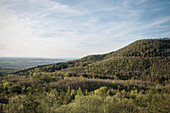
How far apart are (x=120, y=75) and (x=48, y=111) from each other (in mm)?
19620

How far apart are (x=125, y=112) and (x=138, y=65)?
79.1 feet

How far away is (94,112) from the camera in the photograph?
15.3ft

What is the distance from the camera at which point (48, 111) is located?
459 centimetres

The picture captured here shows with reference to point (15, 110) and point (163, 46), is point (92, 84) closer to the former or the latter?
point (15, 110)

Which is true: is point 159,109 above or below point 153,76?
above

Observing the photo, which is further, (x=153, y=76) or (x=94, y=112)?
(x=153, y=76)

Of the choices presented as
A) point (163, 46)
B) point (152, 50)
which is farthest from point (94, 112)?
point (163, 46)

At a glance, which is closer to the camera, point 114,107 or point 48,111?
point 48,111

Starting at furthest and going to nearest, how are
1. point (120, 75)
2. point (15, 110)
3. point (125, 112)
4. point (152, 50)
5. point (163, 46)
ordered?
1. point (163, 46)
2. point (152, 50)
3. point (120, 75)
4. point (125, 112)
5. point (15, 110)

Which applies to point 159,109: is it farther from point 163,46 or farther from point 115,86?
point 163,46

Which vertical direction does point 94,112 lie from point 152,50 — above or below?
below

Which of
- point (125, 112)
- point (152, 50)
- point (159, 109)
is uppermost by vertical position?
point (152, 50)

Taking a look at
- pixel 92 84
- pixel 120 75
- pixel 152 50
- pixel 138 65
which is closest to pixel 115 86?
pixel 92 84

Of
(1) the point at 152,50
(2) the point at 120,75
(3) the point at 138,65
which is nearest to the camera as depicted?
(2) the point at 120,75
